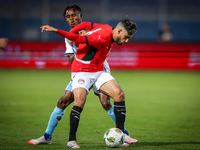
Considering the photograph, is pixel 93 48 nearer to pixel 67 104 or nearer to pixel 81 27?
pixel 81 27

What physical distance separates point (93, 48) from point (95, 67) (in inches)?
12.7

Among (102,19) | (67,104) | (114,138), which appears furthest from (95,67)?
(102,19)

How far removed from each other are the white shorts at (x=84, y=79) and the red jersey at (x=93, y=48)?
0.07 meters

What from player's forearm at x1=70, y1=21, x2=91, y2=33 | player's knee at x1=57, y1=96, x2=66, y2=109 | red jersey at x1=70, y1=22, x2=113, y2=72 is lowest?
player's knee at x1=57, y1=96, x2=66, y2=109

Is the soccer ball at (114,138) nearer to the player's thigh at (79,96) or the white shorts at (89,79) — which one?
the player's thigh at (79,96)

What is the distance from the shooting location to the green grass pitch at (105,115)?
532 centimetres

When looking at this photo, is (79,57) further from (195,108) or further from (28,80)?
(28,80)

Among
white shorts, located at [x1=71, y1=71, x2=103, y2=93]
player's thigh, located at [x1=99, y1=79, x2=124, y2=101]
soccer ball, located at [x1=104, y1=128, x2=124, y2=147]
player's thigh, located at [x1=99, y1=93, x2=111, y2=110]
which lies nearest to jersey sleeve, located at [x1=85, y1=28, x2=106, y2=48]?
A: white shorts, located at [x1=71, y1=71, x2=103, y2=93]

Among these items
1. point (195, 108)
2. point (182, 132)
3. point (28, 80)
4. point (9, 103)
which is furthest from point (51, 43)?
point (182, 132)

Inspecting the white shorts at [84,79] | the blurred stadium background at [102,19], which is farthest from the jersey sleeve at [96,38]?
the blurred stadium background at [102,19]

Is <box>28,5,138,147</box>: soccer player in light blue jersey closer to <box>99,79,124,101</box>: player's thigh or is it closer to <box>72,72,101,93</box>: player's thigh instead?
<box>72,72,101,93</box>: player's thigh

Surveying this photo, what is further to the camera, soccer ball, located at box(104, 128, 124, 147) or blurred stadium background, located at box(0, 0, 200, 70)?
blurred stadium background, located at box(0, 0, 200, 70)

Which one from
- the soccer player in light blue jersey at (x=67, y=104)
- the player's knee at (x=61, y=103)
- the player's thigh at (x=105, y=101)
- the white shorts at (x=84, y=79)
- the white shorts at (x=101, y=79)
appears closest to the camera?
the white shorts at (x=84, y=79)

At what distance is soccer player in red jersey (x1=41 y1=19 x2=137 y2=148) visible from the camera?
15.8 feet
